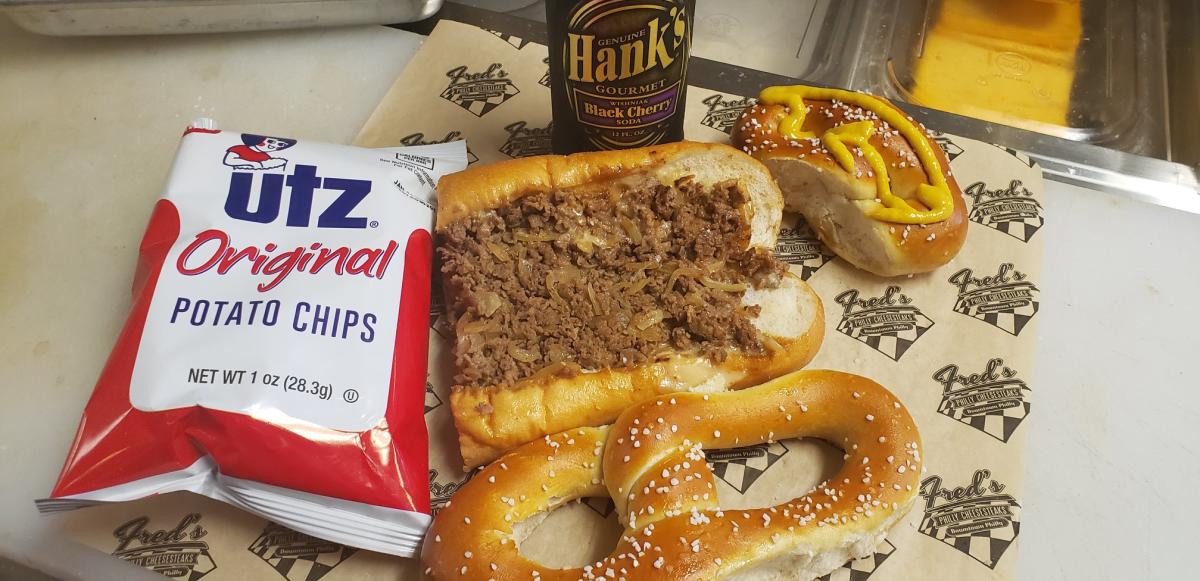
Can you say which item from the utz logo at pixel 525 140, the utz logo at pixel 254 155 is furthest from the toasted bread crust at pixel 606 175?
the utz logo at pixel 254 155

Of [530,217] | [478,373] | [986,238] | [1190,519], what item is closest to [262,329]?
[478,373]

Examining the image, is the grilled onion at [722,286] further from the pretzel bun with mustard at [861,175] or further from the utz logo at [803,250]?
the pretzel bun with mustard at [861,175]

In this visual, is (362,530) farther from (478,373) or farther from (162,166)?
(162,166)

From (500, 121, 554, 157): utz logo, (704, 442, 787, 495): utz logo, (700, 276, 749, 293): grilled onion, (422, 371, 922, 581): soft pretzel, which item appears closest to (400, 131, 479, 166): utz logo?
(500, 121, 554, 157): utz logo

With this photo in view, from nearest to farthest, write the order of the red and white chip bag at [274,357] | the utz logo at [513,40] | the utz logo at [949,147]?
the red and white chip bag at [274,357]
the utz logo at [949,147]
the utz logo at [513,40]

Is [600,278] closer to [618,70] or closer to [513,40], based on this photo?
[618,70]
